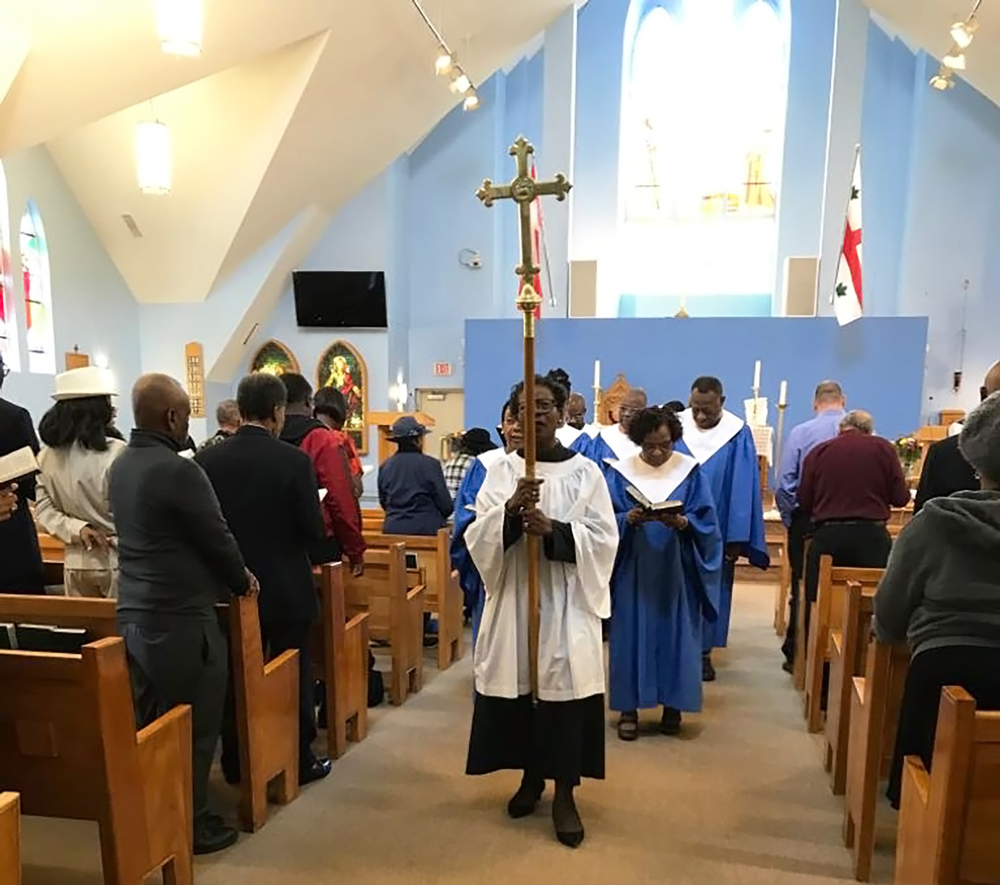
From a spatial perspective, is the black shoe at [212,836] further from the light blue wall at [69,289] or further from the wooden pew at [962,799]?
the light blue wall at [69,289]

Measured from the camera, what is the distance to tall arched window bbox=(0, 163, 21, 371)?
24.8 ft

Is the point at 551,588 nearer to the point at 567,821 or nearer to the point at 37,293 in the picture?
the point at 567,821

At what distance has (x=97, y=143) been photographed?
8.23m

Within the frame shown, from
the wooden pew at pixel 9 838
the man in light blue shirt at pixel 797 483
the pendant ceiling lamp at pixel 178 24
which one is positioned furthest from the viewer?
the pendant ceiling lamp at pixel 178 24

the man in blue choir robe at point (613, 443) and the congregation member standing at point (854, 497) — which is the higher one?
the man in blue choir robe at point (613, 443)

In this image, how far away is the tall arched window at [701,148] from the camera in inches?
447

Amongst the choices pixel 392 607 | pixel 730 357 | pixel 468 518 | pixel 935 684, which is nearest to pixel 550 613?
pixel 468 518

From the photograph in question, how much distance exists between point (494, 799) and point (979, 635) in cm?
182

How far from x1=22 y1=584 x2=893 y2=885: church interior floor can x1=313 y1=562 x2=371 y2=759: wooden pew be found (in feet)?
0.33

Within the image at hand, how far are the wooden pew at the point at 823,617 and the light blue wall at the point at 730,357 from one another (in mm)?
4916

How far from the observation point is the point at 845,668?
113 inches

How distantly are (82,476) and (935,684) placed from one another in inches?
109

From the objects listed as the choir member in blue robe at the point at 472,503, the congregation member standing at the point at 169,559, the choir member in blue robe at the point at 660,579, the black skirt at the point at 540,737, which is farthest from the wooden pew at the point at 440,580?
the congregation member standing at the point at 169,559

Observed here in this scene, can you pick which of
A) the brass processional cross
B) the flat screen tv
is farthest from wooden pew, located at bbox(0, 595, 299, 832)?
the flat screen tv
